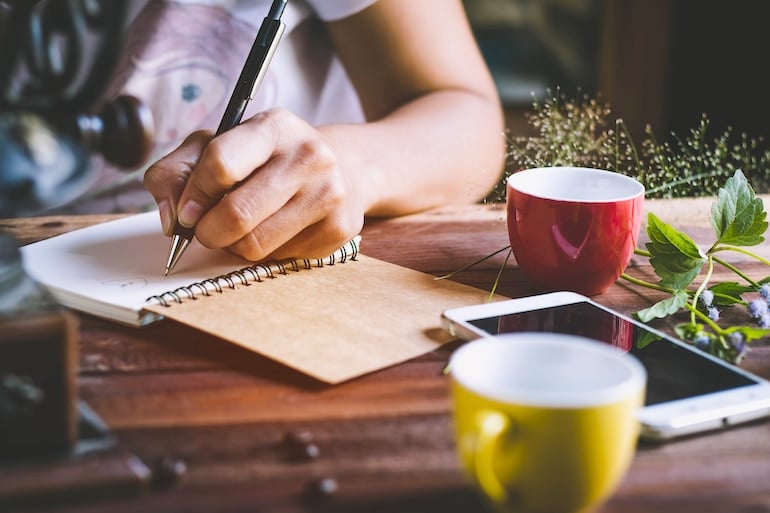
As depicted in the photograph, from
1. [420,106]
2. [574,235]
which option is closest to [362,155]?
[420,106]

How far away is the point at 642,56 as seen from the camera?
326cm

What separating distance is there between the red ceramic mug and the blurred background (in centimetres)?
154

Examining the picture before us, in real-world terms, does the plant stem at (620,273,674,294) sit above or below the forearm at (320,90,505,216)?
below

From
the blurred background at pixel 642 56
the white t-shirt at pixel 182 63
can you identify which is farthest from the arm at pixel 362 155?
the blurred background at pixel 642 56

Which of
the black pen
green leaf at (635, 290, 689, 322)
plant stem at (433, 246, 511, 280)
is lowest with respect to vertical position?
plant stem at (433, 246, 511, 280)

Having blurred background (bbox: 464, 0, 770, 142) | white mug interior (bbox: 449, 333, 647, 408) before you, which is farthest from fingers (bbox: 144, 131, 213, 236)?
blurred background (bbox: 464, 0, 770, 142)

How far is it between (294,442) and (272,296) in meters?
0.27

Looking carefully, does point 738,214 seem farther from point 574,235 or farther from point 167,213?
point 167,213

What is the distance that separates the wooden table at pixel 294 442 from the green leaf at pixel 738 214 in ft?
0.49

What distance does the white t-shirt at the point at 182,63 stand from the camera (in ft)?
4.56

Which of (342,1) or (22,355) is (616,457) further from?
(342,1)

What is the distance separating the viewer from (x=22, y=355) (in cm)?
48

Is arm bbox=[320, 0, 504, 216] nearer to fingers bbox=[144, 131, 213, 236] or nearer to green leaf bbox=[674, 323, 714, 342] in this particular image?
fingers bbox=[144, 131, 213, 236]

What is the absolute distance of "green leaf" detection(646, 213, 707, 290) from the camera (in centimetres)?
85
